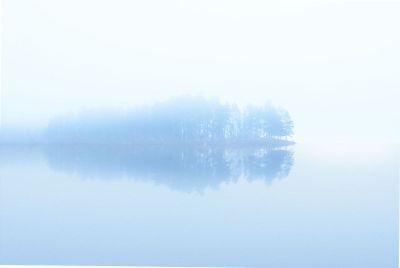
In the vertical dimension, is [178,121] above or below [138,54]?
below

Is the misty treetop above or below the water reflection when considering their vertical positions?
above

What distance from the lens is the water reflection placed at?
16.0 ft

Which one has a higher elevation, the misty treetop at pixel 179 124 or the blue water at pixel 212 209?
the misty treetop at pixel 179 124

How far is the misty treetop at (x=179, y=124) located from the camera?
488 cm

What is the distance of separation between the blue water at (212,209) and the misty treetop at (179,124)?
0.09 meters

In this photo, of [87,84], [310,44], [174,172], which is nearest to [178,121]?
[174,172]

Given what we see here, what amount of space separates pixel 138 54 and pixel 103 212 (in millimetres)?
1111

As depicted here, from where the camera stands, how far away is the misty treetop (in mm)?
4883

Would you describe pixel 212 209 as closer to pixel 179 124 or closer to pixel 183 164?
pixel 183 164

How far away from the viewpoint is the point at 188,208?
191 inches

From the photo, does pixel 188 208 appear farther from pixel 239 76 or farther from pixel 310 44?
pixel 310 44

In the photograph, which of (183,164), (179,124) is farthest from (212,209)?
(179,124)

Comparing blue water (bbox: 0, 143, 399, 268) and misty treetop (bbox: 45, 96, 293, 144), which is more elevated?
misty treetop (bbox: 45, 96, 293, 144)

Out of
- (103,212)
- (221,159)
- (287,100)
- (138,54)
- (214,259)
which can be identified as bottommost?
(214,259)
